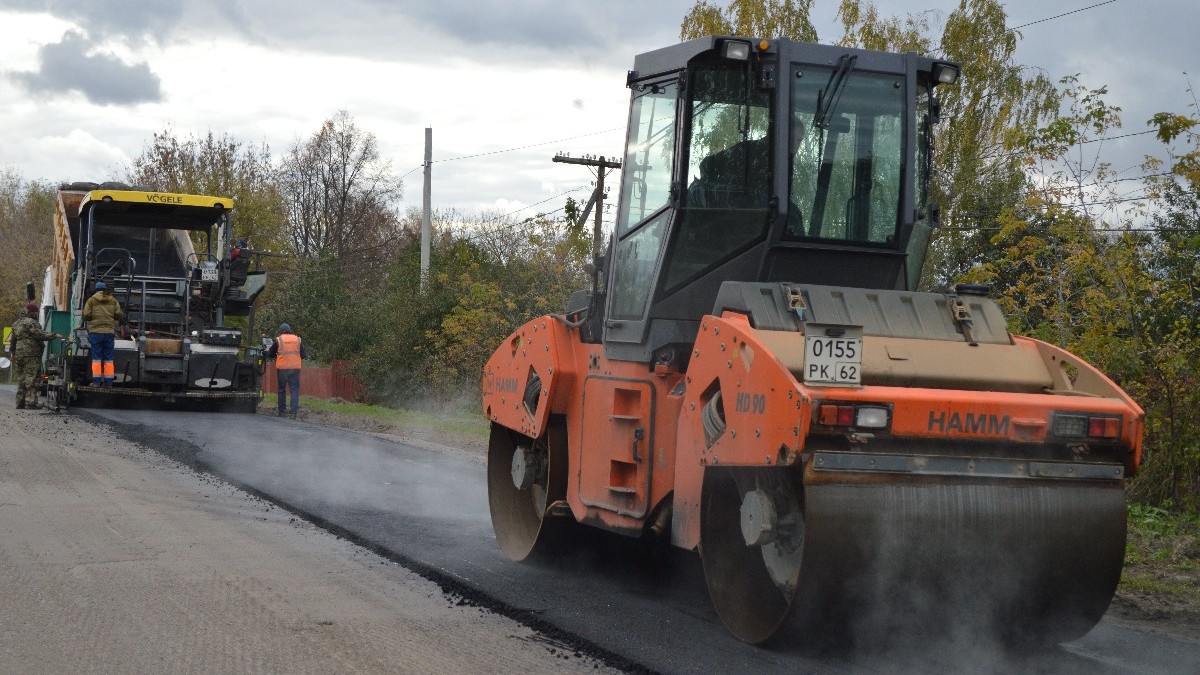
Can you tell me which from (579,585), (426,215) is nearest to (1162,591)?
(579,585)

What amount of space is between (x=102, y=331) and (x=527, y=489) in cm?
1308

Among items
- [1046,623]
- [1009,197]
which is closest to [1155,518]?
[1046,623]

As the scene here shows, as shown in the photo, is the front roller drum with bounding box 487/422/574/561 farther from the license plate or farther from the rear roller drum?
the license plate

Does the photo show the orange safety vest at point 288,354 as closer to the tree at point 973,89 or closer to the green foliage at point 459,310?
the green foliage at point 459,310

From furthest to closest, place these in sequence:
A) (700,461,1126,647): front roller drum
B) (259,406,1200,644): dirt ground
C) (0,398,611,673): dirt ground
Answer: (259,406,1200,644): dirt ground
(0,398,611,673): dirt ground
(700,461,1126,647): front roller drum

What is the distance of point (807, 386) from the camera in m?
4.93

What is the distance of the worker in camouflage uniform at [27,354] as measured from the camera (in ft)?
69.1

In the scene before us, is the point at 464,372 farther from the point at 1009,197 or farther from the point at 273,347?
the point at 1009,197

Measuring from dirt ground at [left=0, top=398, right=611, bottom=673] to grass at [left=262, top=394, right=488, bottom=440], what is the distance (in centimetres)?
949

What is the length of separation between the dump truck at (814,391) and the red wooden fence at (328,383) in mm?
25059

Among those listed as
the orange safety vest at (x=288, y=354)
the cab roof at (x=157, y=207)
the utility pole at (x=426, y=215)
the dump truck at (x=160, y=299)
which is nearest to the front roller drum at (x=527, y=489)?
the dump truck at (x=160, y=299)

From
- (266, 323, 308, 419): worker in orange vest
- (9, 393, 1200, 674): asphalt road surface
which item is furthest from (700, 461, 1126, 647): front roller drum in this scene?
(266, 323, 308, 419): worker in orange vest

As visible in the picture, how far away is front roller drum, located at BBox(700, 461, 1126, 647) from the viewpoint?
488cm

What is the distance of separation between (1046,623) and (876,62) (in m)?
2.75
